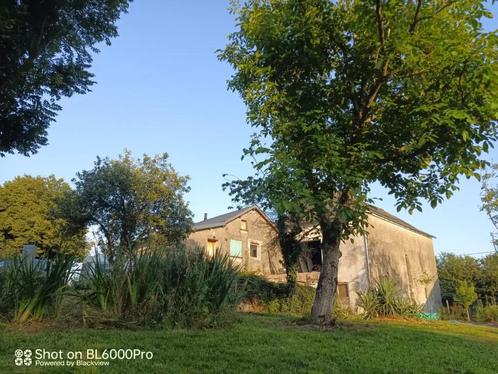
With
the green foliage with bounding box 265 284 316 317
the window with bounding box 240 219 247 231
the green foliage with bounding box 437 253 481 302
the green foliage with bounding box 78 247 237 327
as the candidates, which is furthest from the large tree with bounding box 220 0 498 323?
the green foliage with bounding box 437 253 481 302

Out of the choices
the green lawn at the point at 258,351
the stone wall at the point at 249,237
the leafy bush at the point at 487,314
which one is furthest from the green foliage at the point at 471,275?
the green lawn at the point at 258,351

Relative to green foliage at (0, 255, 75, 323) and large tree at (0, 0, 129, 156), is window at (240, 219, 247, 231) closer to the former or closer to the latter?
large tree at (0, 0, 129, 156)

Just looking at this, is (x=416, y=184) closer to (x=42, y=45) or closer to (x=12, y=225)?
(x=42, y=45)

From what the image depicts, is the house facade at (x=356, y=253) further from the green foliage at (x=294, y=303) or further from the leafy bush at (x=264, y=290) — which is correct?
the green foliage at (x=294, y=303)

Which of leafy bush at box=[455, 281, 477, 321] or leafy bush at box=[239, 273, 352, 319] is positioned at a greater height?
leafy bush at box=[239, 273, 352, 319]

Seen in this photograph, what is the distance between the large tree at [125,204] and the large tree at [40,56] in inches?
410

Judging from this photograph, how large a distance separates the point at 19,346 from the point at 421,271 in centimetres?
2571

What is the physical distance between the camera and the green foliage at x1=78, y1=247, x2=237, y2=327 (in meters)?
6.90

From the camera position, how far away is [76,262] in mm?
7391

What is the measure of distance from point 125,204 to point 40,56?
516 inches

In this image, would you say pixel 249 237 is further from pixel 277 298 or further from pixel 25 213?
pixel 25 213

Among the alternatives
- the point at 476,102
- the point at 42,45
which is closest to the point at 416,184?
the point at 476,102

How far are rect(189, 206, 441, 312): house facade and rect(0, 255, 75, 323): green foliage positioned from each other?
10476 millimetres

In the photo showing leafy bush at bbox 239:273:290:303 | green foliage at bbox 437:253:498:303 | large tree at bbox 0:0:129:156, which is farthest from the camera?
green foliage at bbox 437:253:498:303
